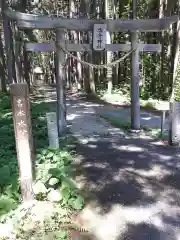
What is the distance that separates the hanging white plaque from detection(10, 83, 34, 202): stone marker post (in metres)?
4.55

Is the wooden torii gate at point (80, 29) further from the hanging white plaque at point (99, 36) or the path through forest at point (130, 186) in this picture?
the path through forest at point (130, 186)

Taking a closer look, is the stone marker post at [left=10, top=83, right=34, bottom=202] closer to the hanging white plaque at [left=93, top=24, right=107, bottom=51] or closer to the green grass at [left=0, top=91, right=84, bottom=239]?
the green grass at [left=0, top=91, right=84, bottom=239]

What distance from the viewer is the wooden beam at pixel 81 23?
8781 mm

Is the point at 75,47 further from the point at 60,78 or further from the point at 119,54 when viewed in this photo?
the point at 119,54

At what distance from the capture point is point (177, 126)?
793 cm

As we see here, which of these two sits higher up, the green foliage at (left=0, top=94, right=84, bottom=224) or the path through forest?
the green foliage at (left=0, top=94, right=84, bottom=224)

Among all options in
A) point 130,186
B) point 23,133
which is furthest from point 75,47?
point 130,186

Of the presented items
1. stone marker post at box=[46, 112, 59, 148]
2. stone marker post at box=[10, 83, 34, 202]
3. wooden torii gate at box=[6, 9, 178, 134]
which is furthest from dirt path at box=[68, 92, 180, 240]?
wooden torii gate at box=[6, 9, 178, 134]

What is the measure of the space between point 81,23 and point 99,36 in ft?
2.02

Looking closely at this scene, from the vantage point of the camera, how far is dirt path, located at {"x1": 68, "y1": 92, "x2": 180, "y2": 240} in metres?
4.58

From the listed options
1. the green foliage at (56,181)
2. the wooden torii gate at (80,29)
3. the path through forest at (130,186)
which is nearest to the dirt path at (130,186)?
the path through forest at (130,186)

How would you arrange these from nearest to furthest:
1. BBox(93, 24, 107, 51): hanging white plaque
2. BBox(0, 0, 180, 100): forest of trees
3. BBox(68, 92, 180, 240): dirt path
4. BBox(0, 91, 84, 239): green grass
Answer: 1. BBox(68, 92, 180, 240): dirt path
2. BBox(0, 91, 84, 239): green grass
3. BBox(93, 24, 107, 51): hanging white plaque
4. BBox(0, 0, 180, 100): forest of trees

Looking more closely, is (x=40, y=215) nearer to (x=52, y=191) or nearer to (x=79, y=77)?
(x=52, y=191)

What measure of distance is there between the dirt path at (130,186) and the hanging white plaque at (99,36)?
103 inches
